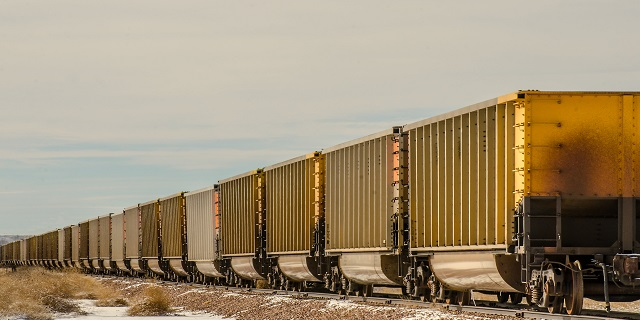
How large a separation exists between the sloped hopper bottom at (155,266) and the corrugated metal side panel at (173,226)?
1334 mm

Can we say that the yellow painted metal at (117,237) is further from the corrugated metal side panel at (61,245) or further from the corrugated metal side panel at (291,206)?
the corrugated metal side panel at (291,206)

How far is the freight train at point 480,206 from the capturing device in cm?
1744

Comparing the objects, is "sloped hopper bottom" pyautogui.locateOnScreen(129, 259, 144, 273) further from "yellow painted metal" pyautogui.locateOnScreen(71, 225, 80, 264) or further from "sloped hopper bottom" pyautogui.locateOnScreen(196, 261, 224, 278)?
"yellow painted metal" pyautogui.locateOnScreen(71, 225, 80, 264)

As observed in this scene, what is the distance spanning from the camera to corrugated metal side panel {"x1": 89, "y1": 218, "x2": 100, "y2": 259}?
70.2 metres

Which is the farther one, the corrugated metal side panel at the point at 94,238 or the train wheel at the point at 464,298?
the corrugated metal side panel at the point at 94,238

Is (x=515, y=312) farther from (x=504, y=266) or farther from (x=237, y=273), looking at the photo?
(x=237, y=273)

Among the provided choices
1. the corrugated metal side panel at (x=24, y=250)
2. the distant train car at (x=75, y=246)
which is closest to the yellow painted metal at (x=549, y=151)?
the distant train car at (x=75, y=246)

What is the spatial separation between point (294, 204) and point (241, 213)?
629 cm

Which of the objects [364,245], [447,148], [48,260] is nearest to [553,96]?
[447,148]

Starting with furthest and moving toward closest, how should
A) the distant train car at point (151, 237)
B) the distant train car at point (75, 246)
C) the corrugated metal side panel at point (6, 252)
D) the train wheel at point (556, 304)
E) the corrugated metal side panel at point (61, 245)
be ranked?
the corrugated metal side panel at point (6, 252) < the corrugated metal side panel at point (61, 245) < the distant train car at point (75, 246) < the distant train car at point (151, 237) < the train wheel at point (556, 304)

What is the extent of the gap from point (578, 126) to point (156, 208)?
37.5 metres

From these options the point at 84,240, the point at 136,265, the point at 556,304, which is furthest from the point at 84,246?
the point at 556,304

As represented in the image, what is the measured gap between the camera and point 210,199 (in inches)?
1651

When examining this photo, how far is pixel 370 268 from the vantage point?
2478 cm
